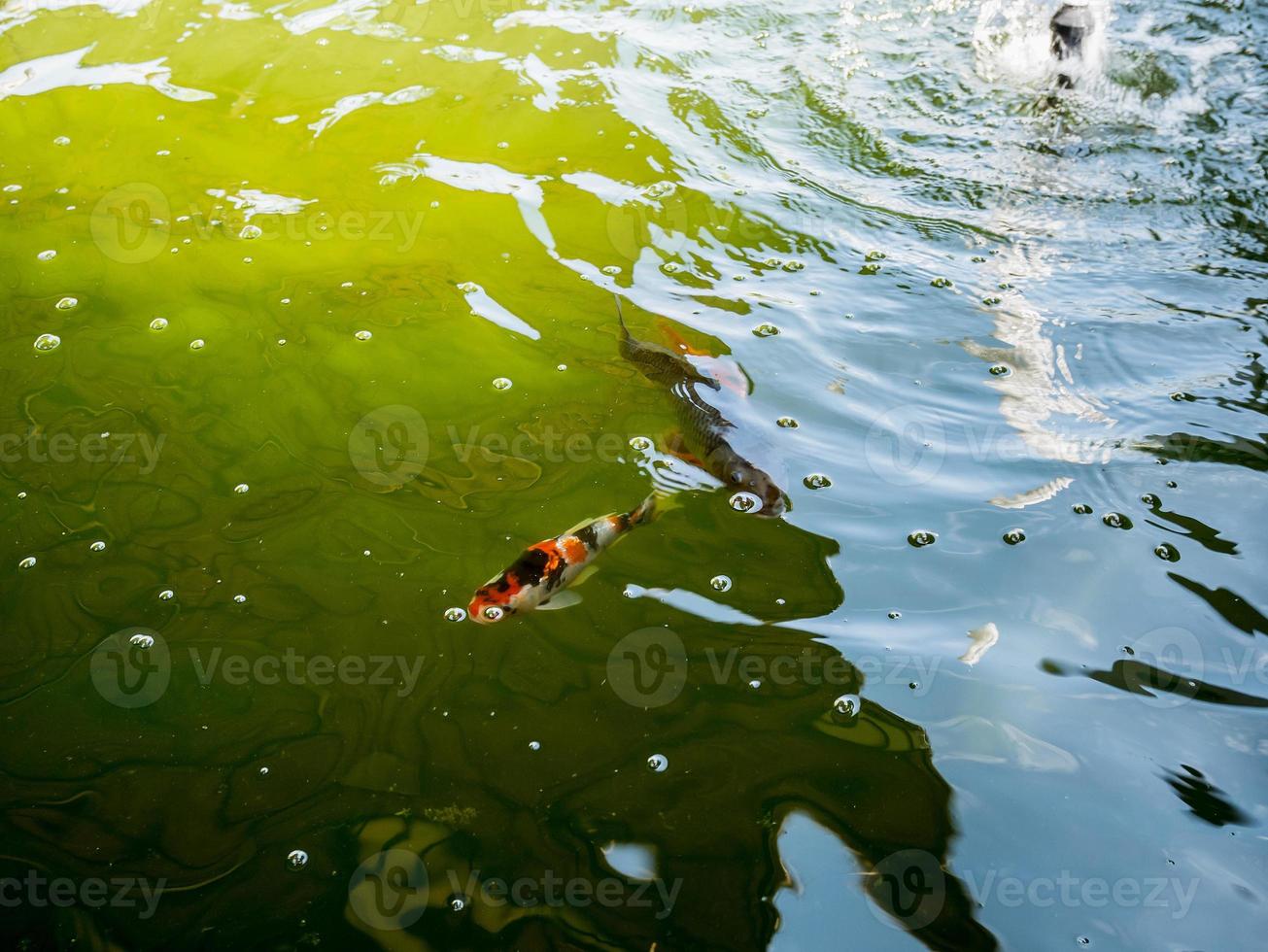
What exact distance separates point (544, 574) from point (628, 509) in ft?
1.53

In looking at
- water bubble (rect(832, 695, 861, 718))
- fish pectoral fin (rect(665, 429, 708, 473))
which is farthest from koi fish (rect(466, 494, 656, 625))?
water bubble (rect(832, 695, 861, 718))

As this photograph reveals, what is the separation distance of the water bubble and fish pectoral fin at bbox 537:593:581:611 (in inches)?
31.2

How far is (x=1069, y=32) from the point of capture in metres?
5.42

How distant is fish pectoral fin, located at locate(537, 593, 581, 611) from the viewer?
2.60m

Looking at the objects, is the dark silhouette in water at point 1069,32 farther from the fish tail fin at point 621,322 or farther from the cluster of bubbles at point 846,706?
the cluster of bubbles at point 846,706

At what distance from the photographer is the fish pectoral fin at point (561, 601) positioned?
260 centimetres

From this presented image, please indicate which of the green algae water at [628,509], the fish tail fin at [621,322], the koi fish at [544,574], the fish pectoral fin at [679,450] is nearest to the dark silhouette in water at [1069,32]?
the green algae water at [628,509]

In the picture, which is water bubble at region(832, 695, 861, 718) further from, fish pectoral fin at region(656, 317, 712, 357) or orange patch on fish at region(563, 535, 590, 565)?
fish pectoral fin at region(656, 317, 712, 357)

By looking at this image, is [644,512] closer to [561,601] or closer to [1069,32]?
[561,601]

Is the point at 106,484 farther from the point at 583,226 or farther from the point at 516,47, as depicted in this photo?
the point at 516,47

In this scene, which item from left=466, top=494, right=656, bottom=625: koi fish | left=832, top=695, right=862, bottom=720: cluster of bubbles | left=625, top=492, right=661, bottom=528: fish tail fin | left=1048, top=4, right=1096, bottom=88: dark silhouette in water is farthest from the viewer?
left=1048, top=4, right=1096, bottom=88: dark silhouette in water

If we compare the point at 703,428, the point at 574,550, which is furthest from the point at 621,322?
the point at 574,550

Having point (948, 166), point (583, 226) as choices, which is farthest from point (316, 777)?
point (948, 166)

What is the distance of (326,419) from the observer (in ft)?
10.7
